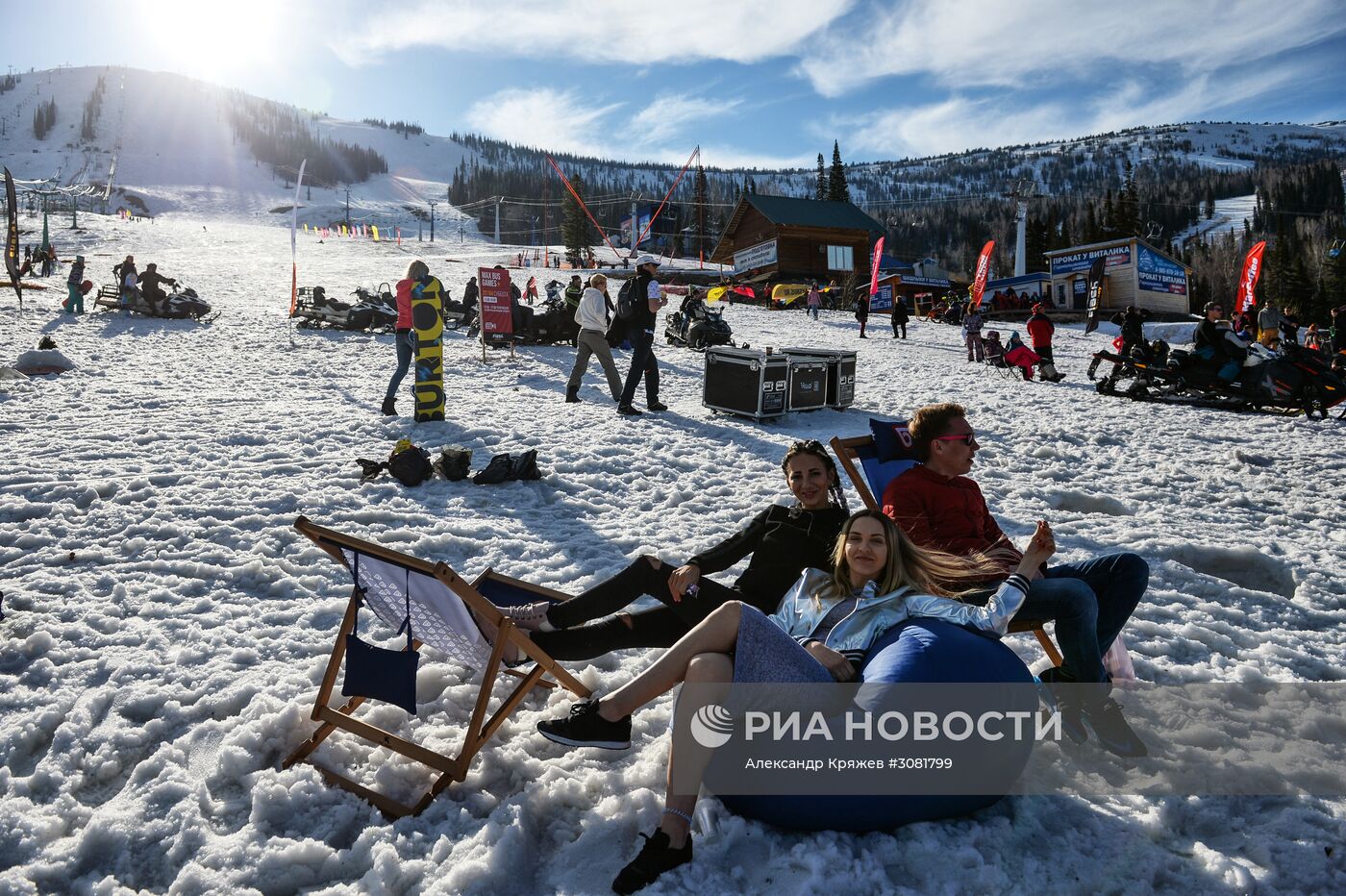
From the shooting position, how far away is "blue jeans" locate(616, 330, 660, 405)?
902 cm

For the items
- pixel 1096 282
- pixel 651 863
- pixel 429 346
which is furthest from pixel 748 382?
pixel 1096 282

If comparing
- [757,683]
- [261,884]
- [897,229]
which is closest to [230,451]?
[261,884]

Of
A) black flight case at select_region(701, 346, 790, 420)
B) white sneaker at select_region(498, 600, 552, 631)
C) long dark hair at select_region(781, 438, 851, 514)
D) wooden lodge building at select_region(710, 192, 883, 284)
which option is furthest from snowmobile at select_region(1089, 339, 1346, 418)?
wooden lodge building at select_region(710, 192, 883, 284)

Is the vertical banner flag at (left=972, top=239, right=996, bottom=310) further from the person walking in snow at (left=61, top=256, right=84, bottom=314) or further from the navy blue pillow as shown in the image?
the person walking in snow at (left=61, top=256, right=84, bottom=314)

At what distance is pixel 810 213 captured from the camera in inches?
1772

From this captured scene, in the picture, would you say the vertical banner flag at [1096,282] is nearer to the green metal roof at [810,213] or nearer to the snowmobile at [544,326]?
the green metal roof at [810,213]

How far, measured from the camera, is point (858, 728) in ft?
7.33

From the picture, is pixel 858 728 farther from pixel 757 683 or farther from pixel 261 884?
pixel 261 884

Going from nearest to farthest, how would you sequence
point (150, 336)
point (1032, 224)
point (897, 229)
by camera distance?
point (150, 336) < point (1032, 224) < point (897, 229)

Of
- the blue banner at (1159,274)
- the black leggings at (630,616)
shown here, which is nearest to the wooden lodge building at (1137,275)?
the blue banner at (1159,274)

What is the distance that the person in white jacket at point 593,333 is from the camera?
9.45m

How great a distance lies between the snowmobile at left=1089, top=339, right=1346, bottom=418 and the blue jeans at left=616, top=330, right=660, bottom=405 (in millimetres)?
7528

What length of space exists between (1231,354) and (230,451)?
12.6 m

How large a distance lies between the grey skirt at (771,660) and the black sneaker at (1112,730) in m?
1.22
